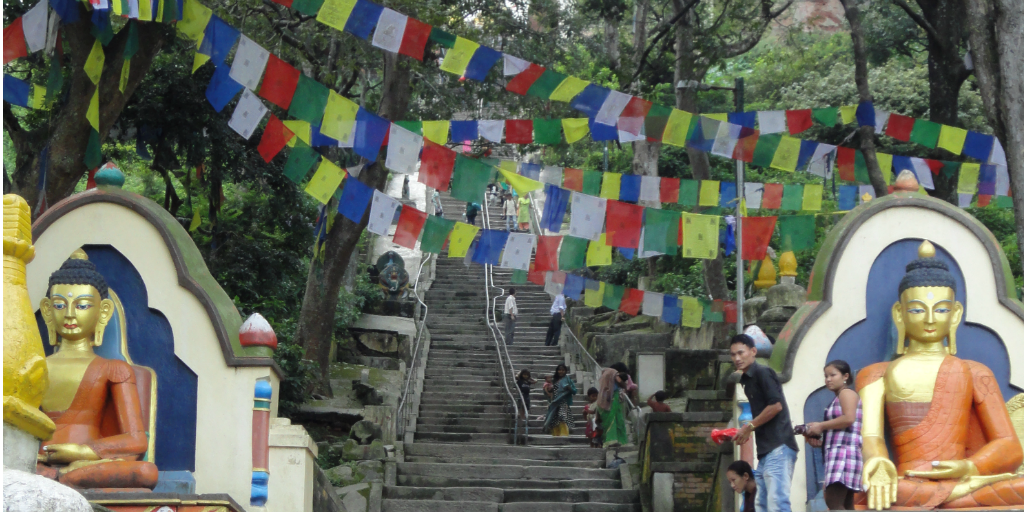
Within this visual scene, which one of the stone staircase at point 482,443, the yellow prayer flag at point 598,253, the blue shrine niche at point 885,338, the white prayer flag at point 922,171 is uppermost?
the white prayer flag at point 922,171

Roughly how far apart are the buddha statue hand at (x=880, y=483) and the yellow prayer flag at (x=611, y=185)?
18.3 ft

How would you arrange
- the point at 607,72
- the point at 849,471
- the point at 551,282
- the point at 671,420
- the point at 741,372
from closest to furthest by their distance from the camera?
the point at 849,471
the point at 741,372
the point at 671,420
the point at 551,282
the point at 607,72

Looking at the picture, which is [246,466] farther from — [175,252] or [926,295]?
[926,295]

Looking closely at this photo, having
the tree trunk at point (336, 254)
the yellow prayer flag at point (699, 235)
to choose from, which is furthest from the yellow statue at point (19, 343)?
the tree trunk at point (336, 254)

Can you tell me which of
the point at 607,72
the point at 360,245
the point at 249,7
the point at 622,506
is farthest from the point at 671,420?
the point at 360,245

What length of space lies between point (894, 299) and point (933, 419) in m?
1.28

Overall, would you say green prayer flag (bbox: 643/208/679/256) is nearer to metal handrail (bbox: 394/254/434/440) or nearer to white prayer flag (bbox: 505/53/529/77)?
white prayer flag (bbox: 505/53/529/77)

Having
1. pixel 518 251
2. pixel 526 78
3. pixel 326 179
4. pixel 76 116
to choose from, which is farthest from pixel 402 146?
pixel 76 116

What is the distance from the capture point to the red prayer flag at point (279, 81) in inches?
445

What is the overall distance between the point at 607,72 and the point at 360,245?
954 centimetres

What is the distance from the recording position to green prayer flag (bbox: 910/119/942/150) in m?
13.0

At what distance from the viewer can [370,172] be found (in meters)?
16.3

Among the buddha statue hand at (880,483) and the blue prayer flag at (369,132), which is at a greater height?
the blue prayer flag at (369,132)

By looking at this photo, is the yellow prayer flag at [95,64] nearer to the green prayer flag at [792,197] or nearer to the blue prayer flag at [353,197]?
the blue prayer flag at [353,197]
